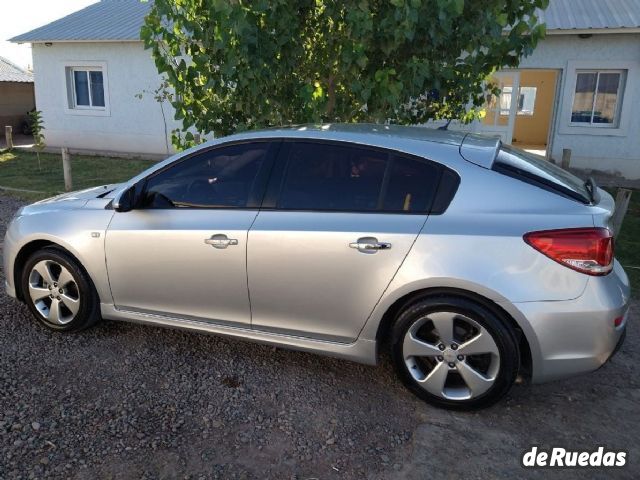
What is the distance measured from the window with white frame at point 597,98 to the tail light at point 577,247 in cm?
1044

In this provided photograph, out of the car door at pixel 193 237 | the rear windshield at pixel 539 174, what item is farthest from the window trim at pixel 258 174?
the rear windshield at pixel 539 174

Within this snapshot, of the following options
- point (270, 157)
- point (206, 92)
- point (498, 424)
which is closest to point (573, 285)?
point (498, 424)

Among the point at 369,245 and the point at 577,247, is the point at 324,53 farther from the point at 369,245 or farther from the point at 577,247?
the point at 577,247

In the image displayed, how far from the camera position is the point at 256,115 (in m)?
5.15

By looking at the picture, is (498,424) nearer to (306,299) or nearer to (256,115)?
(306,299)

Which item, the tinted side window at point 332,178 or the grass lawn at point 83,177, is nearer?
the tinted side window at point 332,178

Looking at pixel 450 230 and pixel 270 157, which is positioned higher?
pixel 270 157

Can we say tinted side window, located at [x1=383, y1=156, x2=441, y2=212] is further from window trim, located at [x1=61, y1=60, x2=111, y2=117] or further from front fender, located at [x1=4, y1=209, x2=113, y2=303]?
window trim, located at [x1=61, y1=60, x2=111, y2=117]

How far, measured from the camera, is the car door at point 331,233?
306 cm

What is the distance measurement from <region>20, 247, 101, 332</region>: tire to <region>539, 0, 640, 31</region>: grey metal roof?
10570 mm

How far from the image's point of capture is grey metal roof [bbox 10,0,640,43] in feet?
36.8

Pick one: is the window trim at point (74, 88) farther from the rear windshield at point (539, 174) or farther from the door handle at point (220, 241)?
the rear windshield at point (539, 174)

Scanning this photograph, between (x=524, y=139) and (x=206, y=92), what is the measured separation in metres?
15.2

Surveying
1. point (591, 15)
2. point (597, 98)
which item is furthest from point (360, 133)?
point (591, 15)
